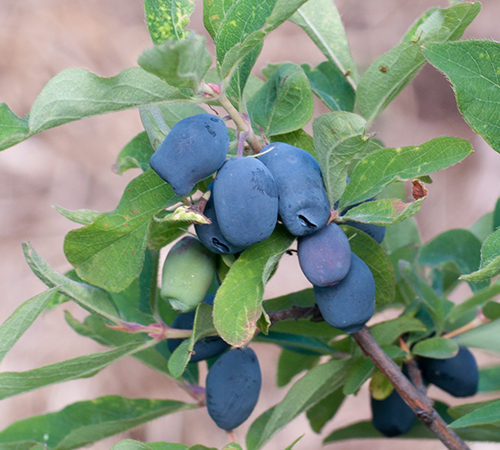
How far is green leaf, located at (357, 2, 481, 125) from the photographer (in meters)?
0.64

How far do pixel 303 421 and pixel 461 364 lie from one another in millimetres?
1795

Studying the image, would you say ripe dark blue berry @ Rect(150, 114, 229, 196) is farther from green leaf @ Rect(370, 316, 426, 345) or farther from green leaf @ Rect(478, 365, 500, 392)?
green leaf @ Rect(478, 365, 500, 392)

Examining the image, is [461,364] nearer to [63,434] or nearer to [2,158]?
[63,434]

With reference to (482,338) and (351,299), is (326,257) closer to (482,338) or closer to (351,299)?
(351,299)

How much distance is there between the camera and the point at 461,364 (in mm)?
874

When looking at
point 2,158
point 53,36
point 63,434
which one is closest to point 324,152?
point 63,434

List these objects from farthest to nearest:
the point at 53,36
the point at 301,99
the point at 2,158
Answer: the point at 53,36 → the point at 2,158 → the point at 301,99

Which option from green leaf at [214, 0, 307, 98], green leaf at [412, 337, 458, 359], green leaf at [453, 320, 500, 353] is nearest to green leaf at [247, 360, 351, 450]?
green leaf at [412, 337, 458, 359]

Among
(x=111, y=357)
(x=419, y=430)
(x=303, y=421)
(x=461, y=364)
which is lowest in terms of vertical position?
(x=303, y=421)

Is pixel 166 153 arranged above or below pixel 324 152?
above

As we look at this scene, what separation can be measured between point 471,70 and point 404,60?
13 centimetres

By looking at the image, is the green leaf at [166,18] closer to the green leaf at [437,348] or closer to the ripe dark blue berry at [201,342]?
the ripe dark blue berry at [201,342]

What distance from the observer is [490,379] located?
110cm

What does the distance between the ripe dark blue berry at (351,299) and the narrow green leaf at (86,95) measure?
0.93ft
